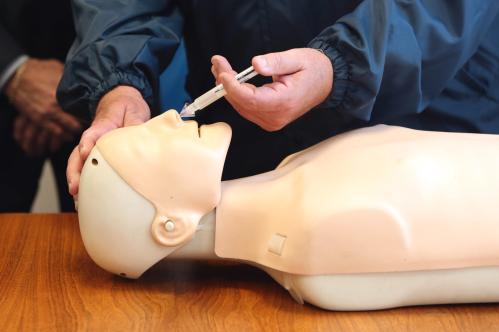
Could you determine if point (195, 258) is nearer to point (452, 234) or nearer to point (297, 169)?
point (297, 169)

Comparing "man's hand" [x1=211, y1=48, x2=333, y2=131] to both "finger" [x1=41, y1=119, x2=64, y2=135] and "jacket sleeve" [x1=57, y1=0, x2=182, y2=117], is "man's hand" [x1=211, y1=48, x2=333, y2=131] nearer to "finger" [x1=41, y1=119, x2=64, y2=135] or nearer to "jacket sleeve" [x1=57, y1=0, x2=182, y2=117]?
"jacket sleeve" [x1=57, y1=0, x2=182, y2=117]

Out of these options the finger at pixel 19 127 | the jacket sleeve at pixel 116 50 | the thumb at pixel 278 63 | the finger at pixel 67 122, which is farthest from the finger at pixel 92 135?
the finger at pixel 19 127

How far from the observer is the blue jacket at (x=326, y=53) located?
1092 mm

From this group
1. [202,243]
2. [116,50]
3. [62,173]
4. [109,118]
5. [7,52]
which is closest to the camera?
[202,243]

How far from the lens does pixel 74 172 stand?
3.70 ft

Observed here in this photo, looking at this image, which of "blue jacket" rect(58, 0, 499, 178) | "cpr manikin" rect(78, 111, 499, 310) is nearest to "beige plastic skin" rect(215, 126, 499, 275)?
"cpr manikin" rect(78, 111, 499, 310)

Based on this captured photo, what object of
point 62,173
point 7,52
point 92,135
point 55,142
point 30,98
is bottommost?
point 62,173

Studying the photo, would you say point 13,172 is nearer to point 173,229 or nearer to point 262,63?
point 173,229

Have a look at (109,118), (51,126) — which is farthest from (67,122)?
(109,118)

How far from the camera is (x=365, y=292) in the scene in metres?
1.05

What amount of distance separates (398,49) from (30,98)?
3.79ft

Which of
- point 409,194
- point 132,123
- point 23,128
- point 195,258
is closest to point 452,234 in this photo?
point 409,194

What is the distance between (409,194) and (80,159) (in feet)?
1.59

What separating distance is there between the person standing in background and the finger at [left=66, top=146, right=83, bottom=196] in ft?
2.67
